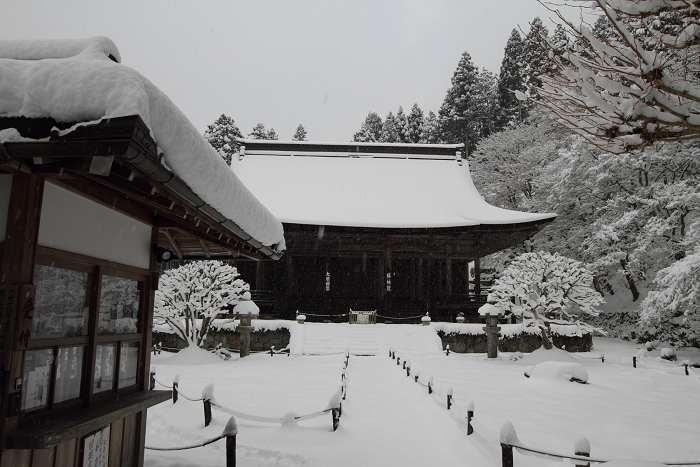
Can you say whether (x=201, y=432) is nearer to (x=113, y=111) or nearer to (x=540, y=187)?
(x=113, y=111)

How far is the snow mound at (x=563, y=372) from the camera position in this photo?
10930 mm

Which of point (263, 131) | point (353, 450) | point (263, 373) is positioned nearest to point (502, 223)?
point (263, 373)

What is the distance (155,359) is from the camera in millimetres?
14094

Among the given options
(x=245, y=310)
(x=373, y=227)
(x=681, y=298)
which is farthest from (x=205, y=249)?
(x=373, y=227)

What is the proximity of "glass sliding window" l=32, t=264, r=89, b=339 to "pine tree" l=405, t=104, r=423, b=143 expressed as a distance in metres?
41.0

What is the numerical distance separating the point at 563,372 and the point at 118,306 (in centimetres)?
1039

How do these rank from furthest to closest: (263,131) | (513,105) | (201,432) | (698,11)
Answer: (263,131) < (513,105) < (201,432) < (698,11)

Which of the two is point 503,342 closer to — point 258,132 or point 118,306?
point 118,306

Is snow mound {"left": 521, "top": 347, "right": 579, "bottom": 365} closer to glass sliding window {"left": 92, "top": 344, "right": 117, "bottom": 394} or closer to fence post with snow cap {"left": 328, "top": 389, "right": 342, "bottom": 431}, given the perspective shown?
fence post with snow cap {"left": 328, "top": 389, "right": 342, "bottom": 431}

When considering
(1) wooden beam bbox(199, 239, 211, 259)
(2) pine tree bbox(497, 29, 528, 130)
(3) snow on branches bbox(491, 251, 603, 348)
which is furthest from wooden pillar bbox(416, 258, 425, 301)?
(2) pine tree bbox(497, 29, 528, 130)

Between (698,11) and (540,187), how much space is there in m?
23.3

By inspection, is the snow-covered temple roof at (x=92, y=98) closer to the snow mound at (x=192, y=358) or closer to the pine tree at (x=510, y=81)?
the snow mound at (x=192, y=358)

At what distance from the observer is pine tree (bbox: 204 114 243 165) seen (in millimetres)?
37312

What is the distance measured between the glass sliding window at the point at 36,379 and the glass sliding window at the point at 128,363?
1012 mm
